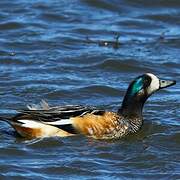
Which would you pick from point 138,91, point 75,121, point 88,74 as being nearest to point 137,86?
point 138,91

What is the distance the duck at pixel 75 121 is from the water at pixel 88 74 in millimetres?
127

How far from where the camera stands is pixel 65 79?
14.6 metres

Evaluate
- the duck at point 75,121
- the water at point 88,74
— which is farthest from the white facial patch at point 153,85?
the water at point 88,74

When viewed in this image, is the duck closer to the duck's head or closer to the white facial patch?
the duck's head

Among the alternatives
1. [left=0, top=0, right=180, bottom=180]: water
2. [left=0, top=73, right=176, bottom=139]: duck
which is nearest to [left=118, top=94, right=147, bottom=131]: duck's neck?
[left=0, top=73, right=176, bottom=139]: duck

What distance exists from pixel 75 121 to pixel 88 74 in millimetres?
3115

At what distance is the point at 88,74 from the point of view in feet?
49.2

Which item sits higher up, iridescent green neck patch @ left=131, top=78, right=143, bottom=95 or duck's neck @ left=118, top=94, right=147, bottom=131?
iridescent green neck patch @ left=131, top=78, right=143, bottom=95

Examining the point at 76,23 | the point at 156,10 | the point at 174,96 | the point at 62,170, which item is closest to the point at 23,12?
the point at 76,23

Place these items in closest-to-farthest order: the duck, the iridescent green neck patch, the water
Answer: the water < the duck < the iridescent green neck patch

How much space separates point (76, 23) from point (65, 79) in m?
3.48

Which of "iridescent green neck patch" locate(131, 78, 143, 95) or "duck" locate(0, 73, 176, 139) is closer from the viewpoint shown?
"duck" locate(0, 73, 176, 139)

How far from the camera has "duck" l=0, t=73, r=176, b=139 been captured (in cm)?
1186

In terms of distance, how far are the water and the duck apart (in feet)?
0.42
